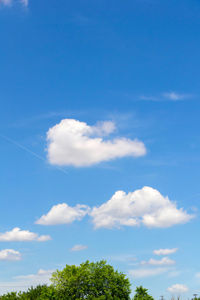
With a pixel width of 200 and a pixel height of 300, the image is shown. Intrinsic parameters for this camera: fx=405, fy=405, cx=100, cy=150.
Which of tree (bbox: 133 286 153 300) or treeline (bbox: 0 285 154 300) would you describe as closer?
treeline (bbox: 0 285 154 300)

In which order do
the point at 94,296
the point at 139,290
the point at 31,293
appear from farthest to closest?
1. the point at 31,293
2. the point at 139,290
3. the point at 94,296

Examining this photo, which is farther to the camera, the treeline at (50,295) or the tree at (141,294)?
the tree at (141,294)

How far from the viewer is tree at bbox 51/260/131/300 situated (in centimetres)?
7738

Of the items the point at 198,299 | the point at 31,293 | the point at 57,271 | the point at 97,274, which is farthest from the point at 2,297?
the point at 198,299

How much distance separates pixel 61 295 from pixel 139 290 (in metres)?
16.3

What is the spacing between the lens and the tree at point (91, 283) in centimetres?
7738

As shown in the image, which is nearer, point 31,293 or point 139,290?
point 139,290

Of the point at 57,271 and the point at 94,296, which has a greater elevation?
the point at 57,271

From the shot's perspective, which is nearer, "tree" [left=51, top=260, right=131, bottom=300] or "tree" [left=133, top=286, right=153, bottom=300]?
"tree" [left=51, top=260, right=131, bottom=300]

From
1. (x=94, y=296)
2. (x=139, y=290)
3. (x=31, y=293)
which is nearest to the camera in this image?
(x=94, y=296)

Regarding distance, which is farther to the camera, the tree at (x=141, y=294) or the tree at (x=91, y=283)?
the tree at (x=141, y=294)

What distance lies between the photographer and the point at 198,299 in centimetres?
8662

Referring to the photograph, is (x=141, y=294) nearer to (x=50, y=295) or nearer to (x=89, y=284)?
(x=89, y=284)

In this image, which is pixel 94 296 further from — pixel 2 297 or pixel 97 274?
pixel 2 297
